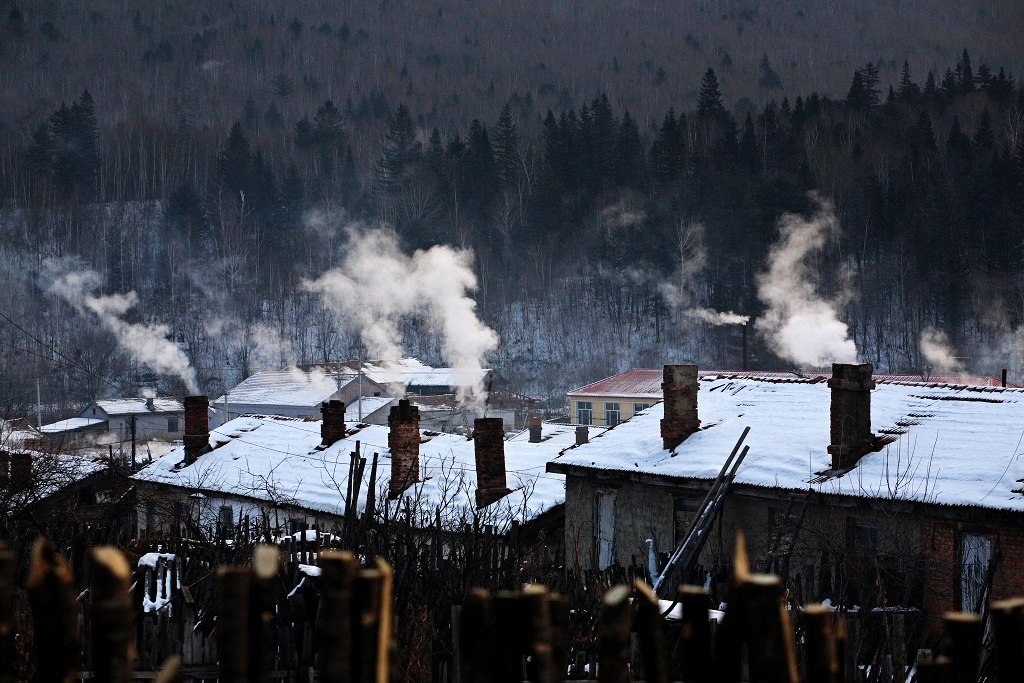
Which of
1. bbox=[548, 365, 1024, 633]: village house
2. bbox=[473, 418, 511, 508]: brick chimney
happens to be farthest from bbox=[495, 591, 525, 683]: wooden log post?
bbox=[473, 418, 511, 508]: brick chimney

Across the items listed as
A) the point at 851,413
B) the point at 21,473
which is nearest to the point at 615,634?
the point at 851,413

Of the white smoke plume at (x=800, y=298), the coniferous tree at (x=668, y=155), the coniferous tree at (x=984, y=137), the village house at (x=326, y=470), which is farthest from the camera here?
the coniferous tree at (x=668, y=155)

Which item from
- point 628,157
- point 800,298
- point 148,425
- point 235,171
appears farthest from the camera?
point 235,171

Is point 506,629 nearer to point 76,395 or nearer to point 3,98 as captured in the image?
point 76,395

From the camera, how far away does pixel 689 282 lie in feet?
300

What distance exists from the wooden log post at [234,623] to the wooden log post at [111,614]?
0.23 meters

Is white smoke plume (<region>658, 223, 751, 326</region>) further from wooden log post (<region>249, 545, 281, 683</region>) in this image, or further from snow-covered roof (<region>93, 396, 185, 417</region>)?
wooden log post (<region>249, 545, 281, 683</region>)

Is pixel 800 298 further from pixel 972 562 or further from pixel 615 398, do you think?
pixel 972 562

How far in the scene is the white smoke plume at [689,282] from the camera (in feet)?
286

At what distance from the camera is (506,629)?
2.75 meters

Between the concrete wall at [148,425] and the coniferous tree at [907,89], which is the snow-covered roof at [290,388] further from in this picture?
the coniferous tree at [907,89]

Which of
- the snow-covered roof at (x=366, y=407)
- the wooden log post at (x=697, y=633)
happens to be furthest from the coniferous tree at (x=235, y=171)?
the wooden log post at (x=697, y=633)

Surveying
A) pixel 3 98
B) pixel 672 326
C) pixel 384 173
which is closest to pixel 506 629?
pixel 672 326

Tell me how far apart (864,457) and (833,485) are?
1.56 meters
